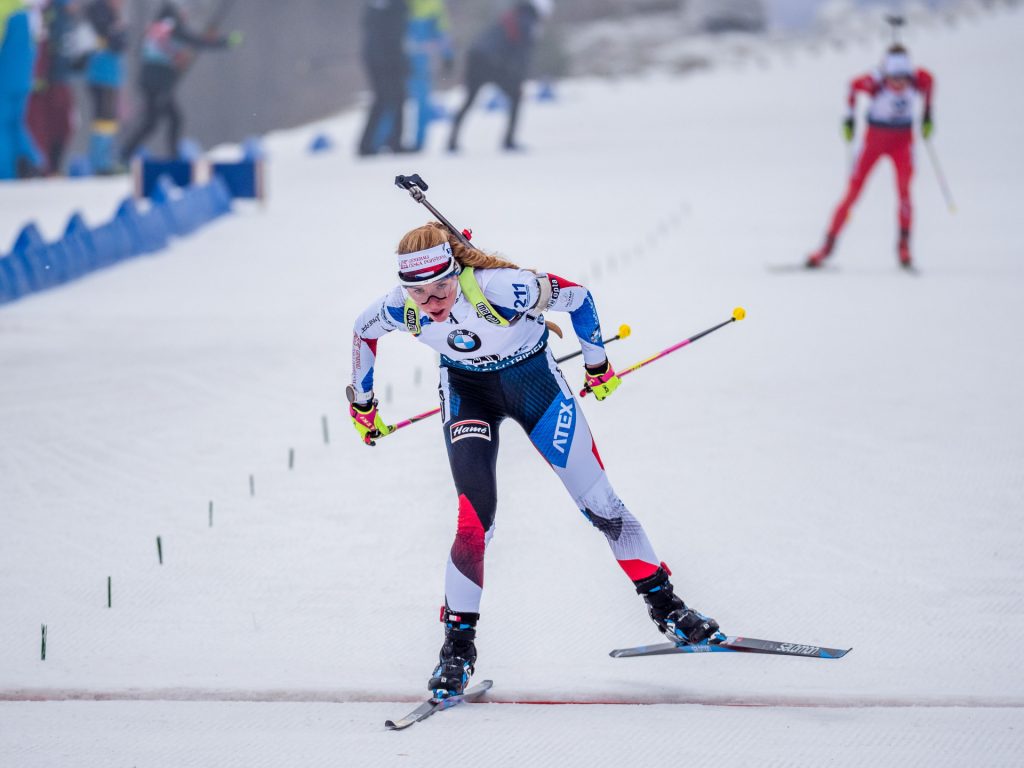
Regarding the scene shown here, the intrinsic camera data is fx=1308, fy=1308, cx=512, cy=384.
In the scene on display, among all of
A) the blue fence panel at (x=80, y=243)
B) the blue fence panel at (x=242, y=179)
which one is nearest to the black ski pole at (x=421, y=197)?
the blue fence panel at (x=80, y=243)

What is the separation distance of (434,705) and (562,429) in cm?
113

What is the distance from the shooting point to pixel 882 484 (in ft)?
23.4

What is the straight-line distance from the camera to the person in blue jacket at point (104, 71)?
1906 centimetres

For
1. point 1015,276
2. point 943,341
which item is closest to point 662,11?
point 1015,276

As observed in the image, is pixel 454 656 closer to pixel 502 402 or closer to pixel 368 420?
pixel 502 402

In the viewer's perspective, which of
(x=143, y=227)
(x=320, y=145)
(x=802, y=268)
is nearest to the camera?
(x=802, y=268)

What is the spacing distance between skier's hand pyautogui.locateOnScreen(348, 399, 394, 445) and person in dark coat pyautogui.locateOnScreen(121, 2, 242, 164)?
50.1 ft

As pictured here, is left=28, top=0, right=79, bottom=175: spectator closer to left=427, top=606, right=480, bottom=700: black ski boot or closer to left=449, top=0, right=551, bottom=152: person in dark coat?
left=449, top=0, right=551, bottom=152: person in dark coat

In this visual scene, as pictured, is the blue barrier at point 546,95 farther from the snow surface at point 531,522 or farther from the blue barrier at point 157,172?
the snow surface at point 531,522

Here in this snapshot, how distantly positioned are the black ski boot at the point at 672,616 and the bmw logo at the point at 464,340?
1134mm

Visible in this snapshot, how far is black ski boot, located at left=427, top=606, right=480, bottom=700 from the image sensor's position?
480 cm

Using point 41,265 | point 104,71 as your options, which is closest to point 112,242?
point 41,265

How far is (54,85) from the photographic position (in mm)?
20328

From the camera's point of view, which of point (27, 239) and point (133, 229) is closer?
point (27, 239)
